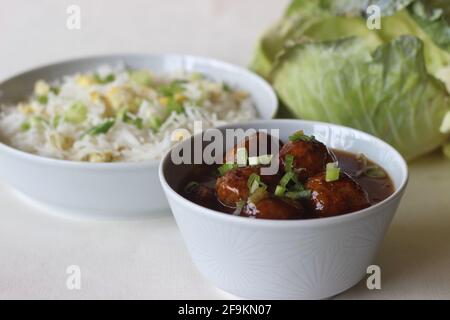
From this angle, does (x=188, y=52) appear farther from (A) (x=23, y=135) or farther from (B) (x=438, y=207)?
(B) (x=438, y=207)

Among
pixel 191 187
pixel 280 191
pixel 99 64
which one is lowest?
pixel 99 64

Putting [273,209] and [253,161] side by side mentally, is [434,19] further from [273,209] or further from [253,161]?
[273,209]

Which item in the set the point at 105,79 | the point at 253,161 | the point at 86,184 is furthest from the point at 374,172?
the point at 105,79

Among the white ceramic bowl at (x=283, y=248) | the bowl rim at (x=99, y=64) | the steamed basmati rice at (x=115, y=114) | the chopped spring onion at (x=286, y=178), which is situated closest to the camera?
the white ceramic bowl at (x=283, y=248)

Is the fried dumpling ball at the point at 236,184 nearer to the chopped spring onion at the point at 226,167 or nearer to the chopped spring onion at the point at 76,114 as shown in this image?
the chopped spring onion at the point at 226,167

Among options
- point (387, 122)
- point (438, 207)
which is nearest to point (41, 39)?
point (387, 122)

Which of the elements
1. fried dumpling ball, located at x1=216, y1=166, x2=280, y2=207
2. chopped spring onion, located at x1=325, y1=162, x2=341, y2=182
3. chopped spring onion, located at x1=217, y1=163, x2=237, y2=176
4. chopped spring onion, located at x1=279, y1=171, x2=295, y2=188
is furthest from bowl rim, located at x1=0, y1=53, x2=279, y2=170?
chopped spring onion, located at x1=325, y1=162, x2=341, y2=182

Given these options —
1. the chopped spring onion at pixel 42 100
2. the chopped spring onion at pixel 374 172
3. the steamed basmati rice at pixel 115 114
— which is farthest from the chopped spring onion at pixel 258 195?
the chopped spring onion at pixel 42 100
